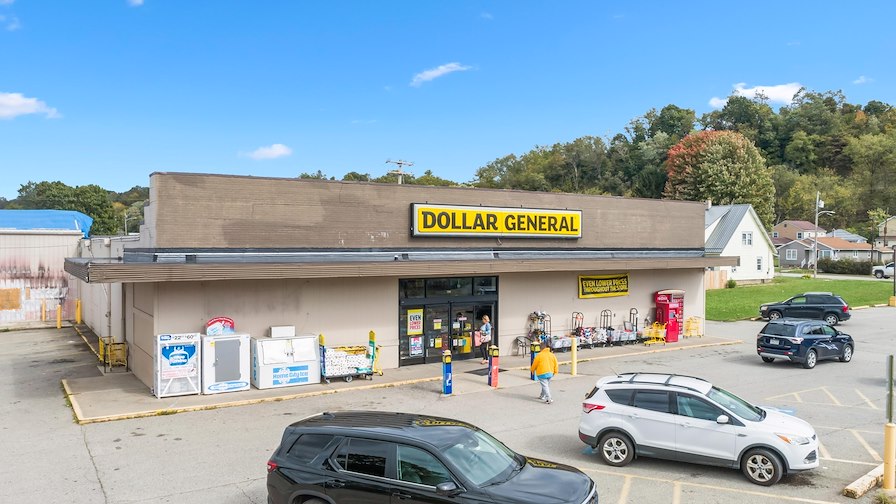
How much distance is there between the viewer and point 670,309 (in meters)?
26.3

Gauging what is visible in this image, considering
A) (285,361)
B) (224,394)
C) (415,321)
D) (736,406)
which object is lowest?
(224,394)

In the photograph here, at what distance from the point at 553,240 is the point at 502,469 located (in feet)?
55.3

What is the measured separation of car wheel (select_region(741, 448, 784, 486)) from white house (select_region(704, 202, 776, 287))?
144 feet

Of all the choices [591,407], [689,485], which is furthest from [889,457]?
[591,407]

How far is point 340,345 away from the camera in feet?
A: 62.1

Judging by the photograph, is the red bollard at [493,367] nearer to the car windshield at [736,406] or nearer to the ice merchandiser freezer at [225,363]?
the ice merchandiser freezer at [225,363]

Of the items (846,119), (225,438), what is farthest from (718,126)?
(225,438)

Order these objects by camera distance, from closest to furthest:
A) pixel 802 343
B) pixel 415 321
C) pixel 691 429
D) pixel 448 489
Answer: pixel 448 489, pixel 691 429, pixel 415 321, pixel 802 343

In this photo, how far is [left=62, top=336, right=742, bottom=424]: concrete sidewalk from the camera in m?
14.7

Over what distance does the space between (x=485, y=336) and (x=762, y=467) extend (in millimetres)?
12057

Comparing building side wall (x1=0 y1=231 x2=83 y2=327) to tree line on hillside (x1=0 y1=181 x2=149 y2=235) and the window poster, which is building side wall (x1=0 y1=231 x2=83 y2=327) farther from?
tree line on hillside (x1=0 y1=181 x2=149 y2=235)

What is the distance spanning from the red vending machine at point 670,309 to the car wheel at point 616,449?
16.2 m

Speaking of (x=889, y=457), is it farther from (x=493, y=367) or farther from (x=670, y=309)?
(x=670, y=309)

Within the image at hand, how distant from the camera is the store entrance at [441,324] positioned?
66.6 ft
